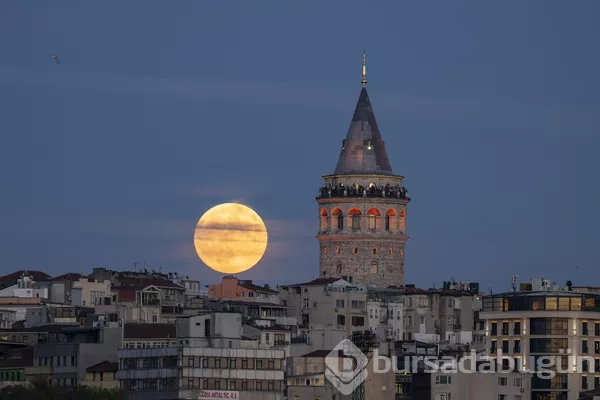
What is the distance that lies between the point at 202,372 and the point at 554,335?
26299mm

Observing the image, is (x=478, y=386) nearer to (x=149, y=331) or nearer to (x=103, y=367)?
(x=149, y=331)

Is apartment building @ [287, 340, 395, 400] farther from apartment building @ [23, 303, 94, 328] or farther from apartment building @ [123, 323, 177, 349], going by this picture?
apartment building @ [23, 303, 94, 328]

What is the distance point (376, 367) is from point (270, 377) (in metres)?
7.26

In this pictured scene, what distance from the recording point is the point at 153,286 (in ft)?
648

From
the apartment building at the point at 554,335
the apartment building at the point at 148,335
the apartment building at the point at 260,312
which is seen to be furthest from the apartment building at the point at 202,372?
the apartment building at the point at 260,312

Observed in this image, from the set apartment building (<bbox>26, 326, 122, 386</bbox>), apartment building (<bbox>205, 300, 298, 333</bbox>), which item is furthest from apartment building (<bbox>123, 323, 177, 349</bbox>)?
apartment building (<bbox>205, 300, 298, 333</bbox>)

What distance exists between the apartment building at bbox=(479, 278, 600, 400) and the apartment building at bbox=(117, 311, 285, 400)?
59.9 feet

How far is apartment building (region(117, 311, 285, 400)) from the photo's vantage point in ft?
526

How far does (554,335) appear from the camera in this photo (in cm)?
18025

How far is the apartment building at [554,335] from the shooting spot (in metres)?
178

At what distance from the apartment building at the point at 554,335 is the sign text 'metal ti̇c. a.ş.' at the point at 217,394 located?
2102 cm

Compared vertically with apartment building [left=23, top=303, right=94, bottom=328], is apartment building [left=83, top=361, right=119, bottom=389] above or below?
below

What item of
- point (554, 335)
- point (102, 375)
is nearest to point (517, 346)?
point (554, 335)

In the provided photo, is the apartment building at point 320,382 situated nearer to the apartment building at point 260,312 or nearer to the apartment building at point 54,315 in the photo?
the apartment building at point 260,312
